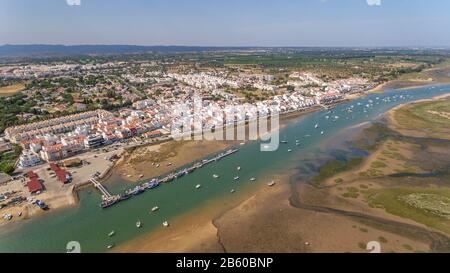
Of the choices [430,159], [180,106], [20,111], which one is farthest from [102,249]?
[20,111]

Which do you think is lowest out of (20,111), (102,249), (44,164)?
(102,249)

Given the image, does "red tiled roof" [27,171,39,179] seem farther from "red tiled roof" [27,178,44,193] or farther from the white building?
the white building

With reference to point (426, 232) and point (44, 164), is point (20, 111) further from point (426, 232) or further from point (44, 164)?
point (426, 232)

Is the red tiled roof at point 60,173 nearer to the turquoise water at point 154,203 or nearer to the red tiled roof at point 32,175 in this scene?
the red tiled roof at point 32,175

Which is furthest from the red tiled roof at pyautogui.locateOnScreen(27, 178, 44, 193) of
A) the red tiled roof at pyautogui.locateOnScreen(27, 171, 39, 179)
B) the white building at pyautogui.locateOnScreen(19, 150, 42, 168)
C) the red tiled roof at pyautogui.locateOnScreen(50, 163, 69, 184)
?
the white building at pyautogui.locateOnScreen(19, 150, 42, 168)

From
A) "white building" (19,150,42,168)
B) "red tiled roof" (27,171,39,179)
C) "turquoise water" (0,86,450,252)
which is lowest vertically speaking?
"turquoise water" (0,86,450,252)

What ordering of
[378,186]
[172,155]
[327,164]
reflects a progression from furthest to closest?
[172,155], [327,164], [378,186]

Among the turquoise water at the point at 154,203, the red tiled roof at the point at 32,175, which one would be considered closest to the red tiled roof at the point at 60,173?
the red tiled roof at the point at 32,175
